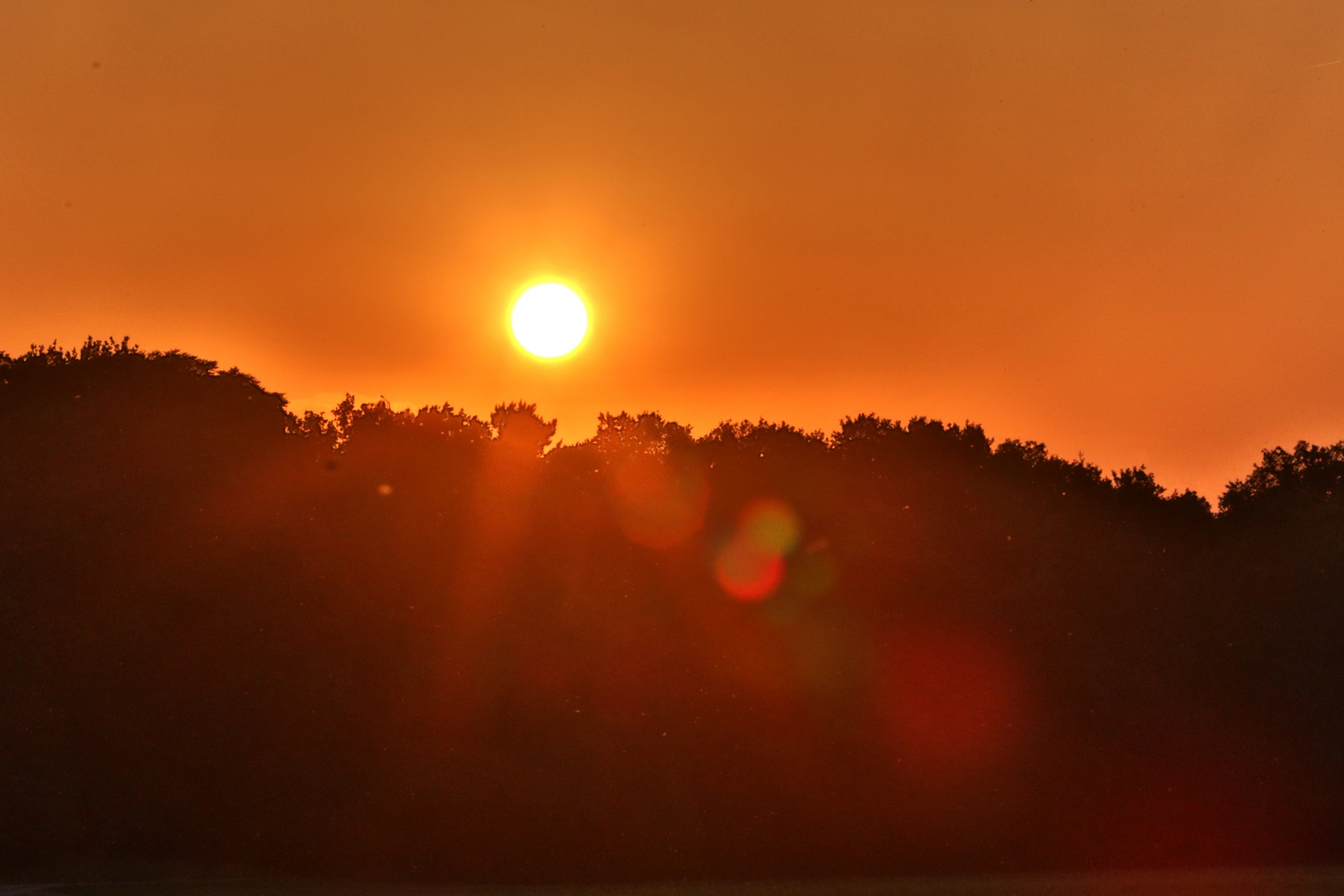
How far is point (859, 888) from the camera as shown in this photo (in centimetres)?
2641

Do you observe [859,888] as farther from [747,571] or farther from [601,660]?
[747,571]

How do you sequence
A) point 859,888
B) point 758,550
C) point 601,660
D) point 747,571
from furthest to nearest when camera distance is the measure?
point 758,550 < point 747,571 < point 601,660 < point 859,888

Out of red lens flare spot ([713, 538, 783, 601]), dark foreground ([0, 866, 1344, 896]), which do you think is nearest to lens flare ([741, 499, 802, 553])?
red lens flare spot ([713, 538, 783, 601])

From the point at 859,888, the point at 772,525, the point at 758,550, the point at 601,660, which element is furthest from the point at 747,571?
the point at 859,888

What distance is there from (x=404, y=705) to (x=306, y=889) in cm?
451

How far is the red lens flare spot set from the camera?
31.5m

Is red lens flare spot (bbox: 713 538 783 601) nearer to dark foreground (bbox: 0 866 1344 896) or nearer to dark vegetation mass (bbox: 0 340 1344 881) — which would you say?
dark vegetation mass (bbox: 0 340 1344 881)

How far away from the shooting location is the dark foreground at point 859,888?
24.6 meters

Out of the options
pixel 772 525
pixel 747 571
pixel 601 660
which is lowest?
pixel 601 660

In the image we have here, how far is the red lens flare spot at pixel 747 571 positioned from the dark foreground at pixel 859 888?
692 cm

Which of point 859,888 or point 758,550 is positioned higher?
point 758,550

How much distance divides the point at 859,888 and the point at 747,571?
8306 millimetres

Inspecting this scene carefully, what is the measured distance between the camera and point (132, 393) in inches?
1351

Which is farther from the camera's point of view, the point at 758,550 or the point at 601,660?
the point at 758,550
